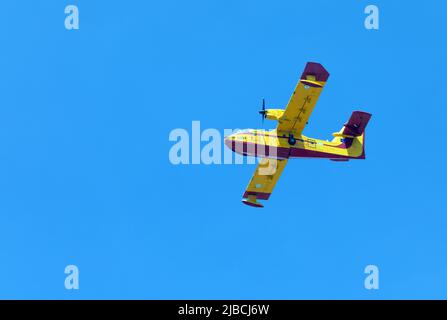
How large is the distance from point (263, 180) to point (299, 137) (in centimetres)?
536

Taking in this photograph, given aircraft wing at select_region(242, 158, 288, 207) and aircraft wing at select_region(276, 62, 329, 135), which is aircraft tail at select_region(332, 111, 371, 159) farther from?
aircraft wing at select_region(242, 158, 288, 207)

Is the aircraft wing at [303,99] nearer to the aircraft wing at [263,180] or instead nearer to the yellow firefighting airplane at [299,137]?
the yellow firefighting airplane at [299,137]

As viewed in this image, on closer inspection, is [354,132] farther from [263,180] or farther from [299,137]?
[263,180]

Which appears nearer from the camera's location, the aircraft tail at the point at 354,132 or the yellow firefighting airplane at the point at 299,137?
the yellow firefighting airplane at the point at 299,137

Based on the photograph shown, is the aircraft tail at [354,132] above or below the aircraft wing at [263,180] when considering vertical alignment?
above

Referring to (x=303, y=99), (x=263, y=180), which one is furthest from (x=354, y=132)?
(x=263, y=180)

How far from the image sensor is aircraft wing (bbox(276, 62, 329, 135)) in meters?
54.5

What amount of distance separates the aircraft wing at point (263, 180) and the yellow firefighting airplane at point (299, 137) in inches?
2.9

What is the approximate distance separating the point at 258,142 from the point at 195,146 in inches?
178

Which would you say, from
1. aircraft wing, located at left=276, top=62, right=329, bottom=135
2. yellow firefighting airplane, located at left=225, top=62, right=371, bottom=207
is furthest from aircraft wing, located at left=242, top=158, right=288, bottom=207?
aircraft wing, located at left=276, top=62, right=329, bottom=135

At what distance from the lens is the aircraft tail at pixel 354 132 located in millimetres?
57906

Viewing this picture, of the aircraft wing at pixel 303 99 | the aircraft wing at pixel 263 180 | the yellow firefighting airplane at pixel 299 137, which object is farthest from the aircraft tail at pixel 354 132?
the aircraft wing at pixel 263 180
